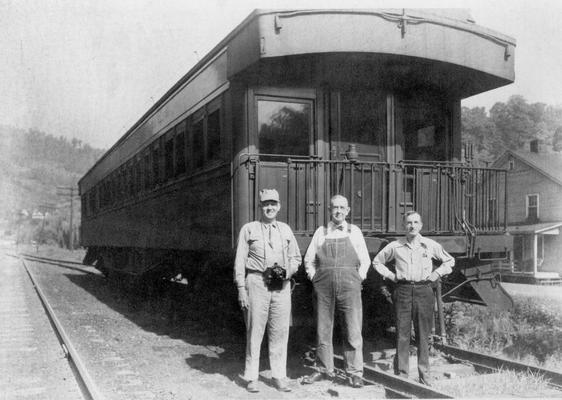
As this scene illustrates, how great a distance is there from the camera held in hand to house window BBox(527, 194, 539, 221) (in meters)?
24.8

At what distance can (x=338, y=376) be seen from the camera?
5.29 meters

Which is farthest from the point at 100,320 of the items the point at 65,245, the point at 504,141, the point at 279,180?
the point at 65,245

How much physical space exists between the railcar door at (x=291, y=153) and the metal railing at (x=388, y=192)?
0.01 m

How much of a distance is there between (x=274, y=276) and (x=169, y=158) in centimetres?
417

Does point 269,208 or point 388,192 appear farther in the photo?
point 388,192

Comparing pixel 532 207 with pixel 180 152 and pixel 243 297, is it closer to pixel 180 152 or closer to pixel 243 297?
pixel 180 152

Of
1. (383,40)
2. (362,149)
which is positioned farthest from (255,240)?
(383,40)

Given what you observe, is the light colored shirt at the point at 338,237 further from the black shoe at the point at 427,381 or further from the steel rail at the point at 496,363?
the steel rail at the point at 496,363

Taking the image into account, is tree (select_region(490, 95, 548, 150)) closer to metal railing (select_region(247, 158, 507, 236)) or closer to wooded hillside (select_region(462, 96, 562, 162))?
wooded hillside (select_region(462, 96, 562, 162))

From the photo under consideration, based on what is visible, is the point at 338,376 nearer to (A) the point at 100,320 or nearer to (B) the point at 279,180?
(B) the point at 279,180

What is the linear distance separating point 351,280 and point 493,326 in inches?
163

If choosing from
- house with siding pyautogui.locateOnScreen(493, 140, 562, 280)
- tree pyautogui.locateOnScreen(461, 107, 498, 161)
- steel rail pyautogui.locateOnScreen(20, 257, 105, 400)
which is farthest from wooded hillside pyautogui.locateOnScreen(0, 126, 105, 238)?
steel rail pyautogui.locateOnScreen(20, 257, 105, 400)

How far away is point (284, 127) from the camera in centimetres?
630

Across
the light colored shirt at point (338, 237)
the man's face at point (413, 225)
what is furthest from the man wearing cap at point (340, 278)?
the man's face at point (413, 225)
